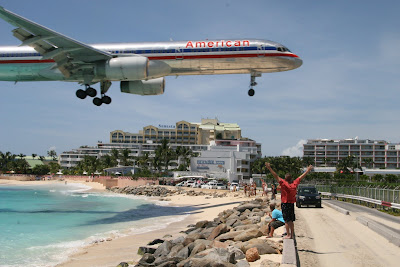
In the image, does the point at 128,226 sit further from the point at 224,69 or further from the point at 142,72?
the point at 224,69

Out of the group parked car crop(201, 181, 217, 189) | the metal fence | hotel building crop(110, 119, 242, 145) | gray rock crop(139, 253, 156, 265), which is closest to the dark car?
the metal fence

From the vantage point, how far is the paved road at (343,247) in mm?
8578

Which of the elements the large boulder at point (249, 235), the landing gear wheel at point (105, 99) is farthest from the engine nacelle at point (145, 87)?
the large boulder at point (249, 235)

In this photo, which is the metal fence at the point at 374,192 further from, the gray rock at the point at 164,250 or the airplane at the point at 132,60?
the gray rock at the point at 164,250

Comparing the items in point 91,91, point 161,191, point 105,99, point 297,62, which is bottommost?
point 161,191

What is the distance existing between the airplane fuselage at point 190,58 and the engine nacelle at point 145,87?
1592 mm

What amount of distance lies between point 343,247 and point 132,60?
69.3 feet

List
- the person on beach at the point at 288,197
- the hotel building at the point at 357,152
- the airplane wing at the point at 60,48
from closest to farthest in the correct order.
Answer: the person on beach at the point at 288,197
the airplane wing at the point at 60,48
the hotel building at the point at 357,152

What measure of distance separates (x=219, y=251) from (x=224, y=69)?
22.0m

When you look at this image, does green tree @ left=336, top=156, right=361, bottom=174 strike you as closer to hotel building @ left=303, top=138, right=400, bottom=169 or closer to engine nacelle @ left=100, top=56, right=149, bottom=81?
hotel building @ left=303, top=138, right=400, bottom=169

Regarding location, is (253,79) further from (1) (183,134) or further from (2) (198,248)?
(1) (183,134)

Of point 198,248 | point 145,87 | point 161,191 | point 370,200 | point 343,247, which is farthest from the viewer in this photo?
point 161,191

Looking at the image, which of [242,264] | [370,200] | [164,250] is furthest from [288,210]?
[370,200]

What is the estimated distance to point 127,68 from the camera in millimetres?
27688
